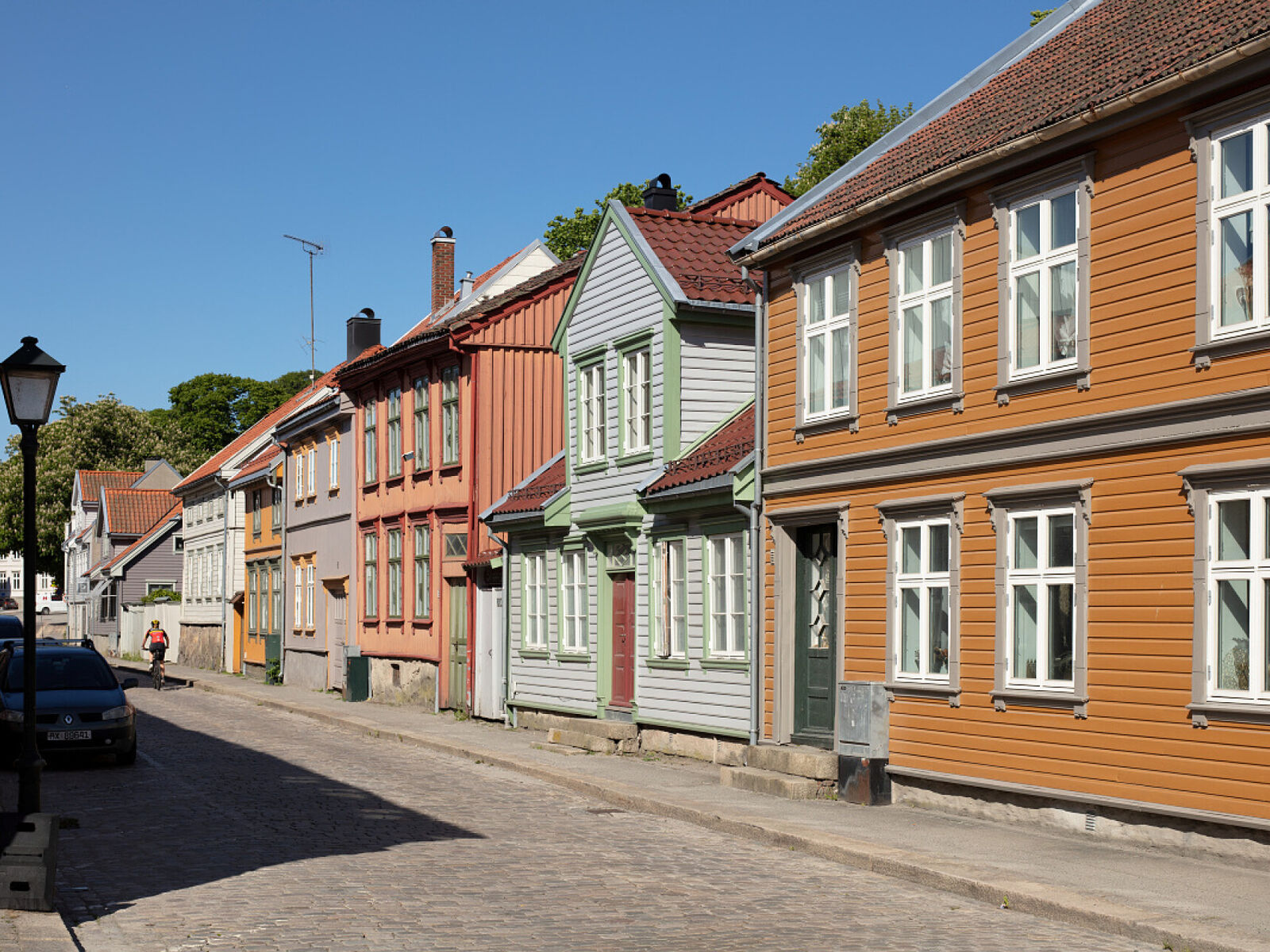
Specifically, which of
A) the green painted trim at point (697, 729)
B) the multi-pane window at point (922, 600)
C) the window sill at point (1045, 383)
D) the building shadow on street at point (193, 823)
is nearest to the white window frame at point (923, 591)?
the multi-pane window at point (922, 600)

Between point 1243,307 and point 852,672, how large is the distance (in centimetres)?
655

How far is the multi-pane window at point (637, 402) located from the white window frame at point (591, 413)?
856 mm

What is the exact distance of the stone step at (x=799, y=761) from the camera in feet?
54.6

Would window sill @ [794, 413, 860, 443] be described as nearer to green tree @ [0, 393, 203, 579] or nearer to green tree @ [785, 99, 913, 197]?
green tree @ [785, 99, 913, 197]

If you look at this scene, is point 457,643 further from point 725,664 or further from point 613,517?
point 725,664

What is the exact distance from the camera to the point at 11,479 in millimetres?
91562

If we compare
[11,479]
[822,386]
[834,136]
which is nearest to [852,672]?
[822,386]

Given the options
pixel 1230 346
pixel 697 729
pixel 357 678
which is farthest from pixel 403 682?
pixel 1230 346

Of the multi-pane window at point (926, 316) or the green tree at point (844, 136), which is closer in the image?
the multi-pane window at point (926, 316)

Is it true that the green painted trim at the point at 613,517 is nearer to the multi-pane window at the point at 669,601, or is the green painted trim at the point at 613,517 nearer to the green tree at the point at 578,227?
the multi-pane window at the point at 669,601

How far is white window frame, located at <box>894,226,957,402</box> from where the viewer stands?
611 inches

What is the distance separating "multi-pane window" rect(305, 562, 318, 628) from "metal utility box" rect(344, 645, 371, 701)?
5764 mm

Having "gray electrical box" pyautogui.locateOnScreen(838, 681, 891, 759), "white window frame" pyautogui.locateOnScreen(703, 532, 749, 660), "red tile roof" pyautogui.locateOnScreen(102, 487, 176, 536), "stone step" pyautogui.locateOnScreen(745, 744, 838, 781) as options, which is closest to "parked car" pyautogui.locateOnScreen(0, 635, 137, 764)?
"white window frame" pyautogui.locateOnScreen(703, 532, 749, 660)

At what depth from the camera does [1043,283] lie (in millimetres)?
14367
